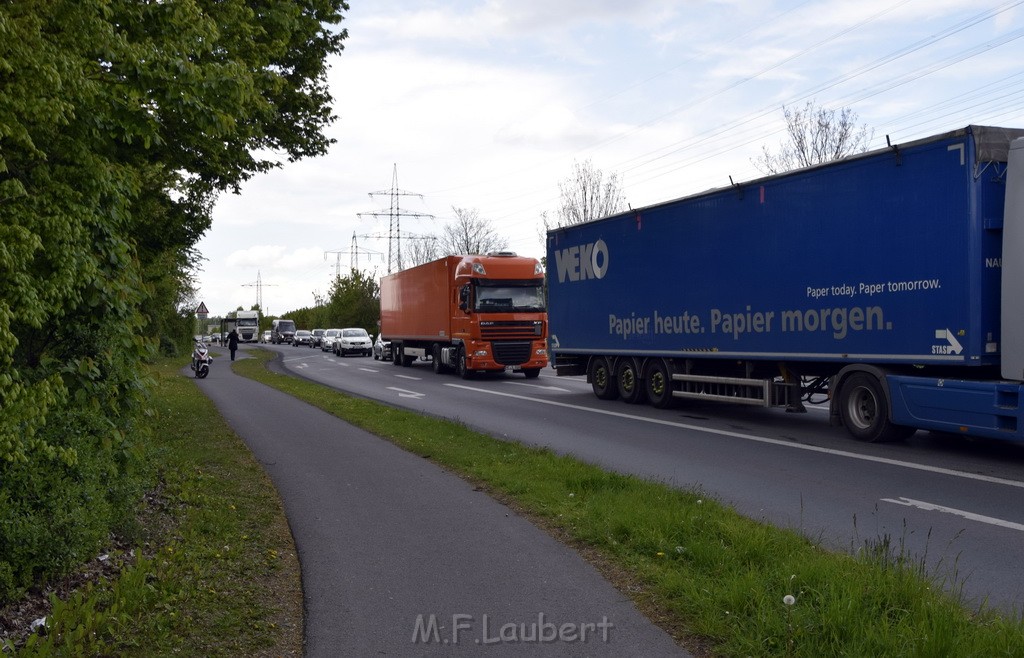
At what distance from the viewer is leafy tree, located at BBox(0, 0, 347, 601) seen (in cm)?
496

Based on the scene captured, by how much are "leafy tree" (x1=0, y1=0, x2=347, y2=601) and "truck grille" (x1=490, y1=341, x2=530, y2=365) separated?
62.3 ft

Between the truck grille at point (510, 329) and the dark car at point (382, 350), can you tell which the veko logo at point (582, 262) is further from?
the dark car at point (382, 350)

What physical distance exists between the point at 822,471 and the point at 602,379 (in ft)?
30.9

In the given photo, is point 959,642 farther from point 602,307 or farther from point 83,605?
point 602,307

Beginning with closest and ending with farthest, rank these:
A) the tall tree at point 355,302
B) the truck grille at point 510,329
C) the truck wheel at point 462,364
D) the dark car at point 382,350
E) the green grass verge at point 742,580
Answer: the green grass verge at point 742,580, the truck grille at point 510,329, the truck wheel at point 462,364, the dark car at point 382,350, the tall tree at point 355,302

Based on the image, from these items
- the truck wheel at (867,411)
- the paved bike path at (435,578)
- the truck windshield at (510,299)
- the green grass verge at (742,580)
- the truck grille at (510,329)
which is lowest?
the paved bike path at (435,578)

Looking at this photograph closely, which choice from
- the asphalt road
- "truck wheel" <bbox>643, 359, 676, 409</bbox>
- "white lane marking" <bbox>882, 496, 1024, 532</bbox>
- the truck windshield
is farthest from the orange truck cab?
"white lane marking" <bbox>882, 496, 1024, 532</bbox>

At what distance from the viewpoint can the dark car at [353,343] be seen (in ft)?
171

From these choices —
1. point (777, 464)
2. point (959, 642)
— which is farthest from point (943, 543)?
point (777, 464)

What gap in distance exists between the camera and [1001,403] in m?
9.98

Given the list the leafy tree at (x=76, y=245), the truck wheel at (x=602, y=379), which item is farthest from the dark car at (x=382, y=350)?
the leafy tree at (x=76, y=245)

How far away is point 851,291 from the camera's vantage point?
11992mm

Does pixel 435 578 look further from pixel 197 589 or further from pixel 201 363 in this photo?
pixel 201 363

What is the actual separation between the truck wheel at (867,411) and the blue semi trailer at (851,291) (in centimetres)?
2
